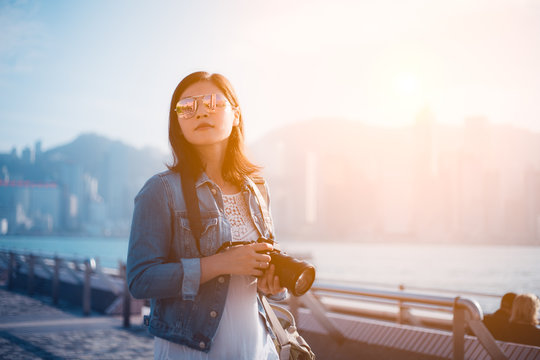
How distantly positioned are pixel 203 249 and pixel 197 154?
1.12ft

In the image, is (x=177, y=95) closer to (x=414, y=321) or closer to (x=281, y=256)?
(x=281, y=256)

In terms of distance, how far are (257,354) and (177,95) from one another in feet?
2.88

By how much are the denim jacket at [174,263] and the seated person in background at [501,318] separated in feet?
14.2

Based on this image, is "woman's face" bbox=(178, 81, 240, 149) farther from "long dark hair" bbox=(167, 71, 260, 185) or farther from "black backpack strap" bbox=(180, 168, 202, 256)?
"black backpack strap" bbox=(180, 168, 202, 256)

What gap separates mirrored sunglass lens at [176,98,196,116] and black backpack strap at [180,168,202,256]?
211 mm

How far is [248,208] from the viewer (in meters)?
1.77

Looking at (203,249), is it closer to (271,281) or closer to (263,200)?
(271,281)

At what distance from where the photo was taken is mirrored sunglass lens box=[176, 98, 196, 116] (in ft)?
5.58

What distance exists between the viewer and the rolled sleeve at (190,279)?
1.48 metres

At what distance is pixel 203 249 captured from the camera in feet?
5.25

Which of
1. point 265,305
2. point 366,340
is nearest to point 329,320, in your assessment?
point 366,340

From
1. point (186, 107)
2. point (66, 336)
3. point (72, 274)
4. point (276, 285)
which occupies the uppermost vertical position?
point (186, 107)

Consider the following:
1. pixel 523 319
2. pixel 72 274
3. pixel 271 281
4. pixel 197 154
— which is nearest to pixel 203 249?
pixel 271 281

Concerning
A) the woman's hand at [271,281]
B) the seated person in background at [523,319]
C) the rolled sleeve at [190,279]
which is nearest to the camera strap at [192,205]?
the rolled sleeve at [190,279]
